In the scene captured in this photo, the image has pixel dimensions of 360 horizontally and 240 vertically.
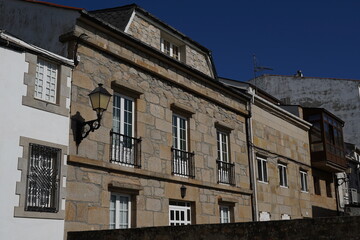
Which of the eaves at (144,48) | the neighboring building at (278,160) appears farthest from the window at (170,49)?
the neighboring building at (278,160)

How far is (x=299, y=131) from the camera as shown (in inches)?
795

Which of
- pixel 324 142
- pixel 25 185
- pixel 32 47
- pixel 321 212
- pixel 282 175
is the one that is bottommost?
pixel 25 185

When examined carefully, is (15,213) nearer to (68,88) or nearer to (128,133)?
(68,88)

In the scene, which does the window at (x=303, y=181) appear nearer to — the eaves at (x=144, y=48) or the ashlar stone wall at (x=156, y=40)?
the eaves at (x=144, y=48)

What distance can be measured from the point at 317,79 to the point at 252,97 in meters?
15.8

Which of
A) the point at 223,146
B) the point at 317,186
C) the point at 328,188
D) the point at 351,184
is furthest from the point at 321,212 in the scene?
the point at 223,146

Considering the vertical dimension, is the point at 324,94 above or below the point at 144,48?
above

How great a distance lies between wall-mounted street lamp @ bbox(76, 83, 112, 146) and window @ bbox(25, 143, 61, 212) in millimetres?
692

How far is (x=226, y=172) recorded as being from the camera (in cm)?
1460

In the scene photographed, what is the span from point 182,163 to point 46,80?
15.6 feet

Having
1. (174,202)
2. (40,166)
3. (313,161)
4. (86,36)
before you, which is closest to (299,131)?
(313,161)

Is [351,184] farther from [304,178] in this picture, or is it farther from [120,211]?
[120,211]

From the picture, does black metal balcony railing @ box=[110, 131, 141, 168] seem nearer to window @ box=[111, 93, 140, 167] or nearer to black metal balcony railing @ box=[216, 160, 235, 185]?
window @ box=[111, 93, 140, 167]

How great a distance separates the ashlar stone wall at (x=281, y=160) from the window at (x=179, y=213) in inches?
152
